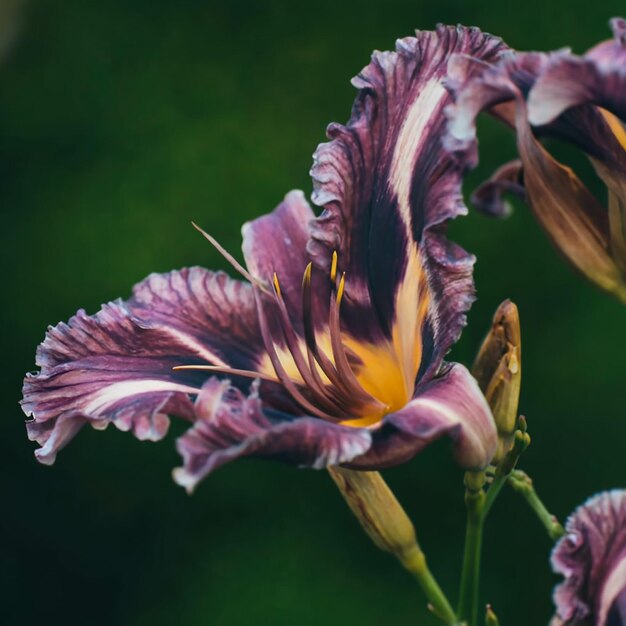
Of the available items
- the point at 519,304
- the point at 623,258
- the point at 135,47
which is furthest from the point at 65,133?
the point at 623,258

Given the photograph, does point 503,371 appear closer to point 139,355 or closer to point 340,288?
point 340,288

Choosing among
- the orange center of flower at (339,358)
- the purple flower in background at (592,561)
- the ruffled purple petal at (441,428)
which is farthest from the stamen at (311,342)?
the purple flower in background at (592,561)

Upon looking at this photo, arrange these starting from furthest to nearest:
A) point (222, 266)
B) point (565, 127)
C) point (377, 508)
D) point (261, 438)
A: 1. point (222, 266)
2. point (377, 508)
3. point (565, 127)
4. point (261, 438)

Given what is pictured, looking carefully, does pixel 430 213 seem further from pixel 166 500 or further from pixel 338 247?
pixel 166 500

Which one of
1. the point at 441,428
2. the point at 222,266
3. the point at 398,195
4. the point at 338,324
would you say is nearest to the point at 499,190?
the point at 398,195

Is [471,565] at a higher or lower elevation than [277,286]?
lower

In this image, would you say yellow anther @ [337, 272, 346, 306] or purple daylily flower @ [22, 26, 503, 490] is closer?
purple daylily flower @ [22, 26, 503, 490]

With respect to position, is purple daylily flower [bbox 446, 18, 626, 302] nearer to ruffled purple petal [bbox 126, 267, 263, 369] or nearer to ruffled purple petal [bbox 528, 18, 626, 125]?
ruffled purple petal [bbox 528, 18, 626, 125]

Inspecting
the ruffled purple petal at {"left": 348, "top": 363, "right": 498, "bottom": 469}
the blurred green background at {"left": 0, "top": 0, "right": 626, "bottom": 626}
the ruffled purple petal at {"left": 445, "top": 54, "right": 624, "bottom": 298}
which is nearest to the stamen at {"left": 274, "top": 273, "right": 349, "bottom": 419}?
the ruffled purple petal at {"left": 348, "top": 363, "right": 498, "bottom": 469}

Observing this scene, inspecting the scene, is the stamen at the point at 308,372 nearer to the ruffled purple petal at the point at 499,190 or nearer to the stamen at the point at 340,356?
the stamen at the point at 340,356
